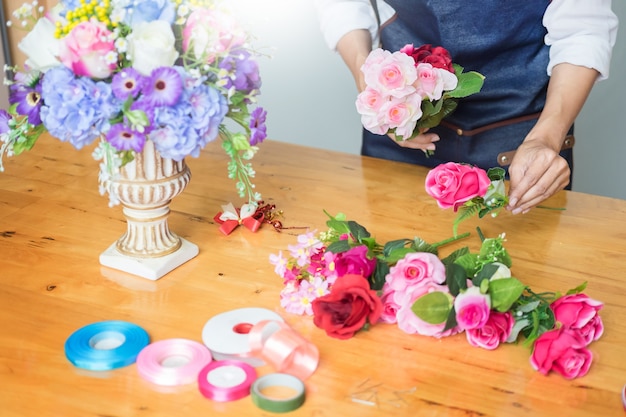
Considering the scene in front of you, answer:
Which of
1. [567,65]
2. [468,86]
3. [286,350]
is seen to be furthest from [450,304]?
[567,65]

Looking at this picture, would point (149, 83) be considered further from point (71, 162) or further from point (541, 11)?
point (541, 11)

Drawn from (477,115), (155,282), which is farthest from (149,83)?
(477,115)

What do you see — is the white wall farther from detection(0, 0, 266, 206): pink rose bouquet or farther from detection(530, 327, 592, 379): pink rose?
detection(530, 327, 592, 379): pink rose

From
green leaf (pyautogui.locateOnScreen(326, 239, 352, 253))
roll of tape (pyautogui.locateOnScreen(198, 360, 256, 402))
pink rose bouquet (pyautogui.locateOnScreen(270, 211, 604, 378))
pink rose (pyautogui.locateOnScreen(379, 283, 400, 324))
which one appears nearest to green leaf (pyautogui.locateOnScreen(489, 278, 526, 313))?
pink rose bouquet (pyautogui.locateOnScreen(270, 211, 604, 378))

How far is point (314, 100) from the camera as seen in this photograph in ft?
11.7

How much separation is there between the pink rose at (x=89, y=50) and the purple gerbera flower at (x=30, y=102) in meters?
0.10

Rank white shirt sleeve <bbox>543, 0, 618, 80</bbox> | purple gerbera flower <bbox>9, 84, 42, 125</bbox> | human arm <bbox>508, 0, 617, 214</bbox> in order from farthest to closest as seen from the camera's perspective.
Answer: white shirt sleeve <bbox>543, 0, 618, 80</bbox>, human arm <bbox>508, 0, 617, 214</bbox>, purple gerbera flower <bbox>9, 84, 42, 125</bbox>

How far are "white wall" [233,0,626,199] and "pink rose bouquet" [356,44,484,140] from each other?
1.72m

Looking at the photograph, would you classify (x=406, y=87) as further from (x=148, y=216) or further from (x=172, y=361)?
(x=172, y=361)

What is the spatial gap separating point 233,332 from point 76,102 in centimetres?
45

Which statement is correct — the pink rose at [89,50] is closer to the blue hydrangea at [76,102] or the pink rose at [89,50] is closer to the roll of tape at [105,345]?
the blue hydrangea at [76,102]

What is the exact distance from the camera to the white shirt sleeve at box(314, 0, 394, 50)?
6.87 feet

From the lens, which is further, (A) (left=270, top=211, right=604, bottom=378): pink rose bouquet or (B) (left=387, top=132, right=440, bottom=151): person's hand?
(B) (left=387, top=132, right=440, bottom=151): person's hand

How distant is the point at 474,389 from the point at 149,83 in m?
0.69
